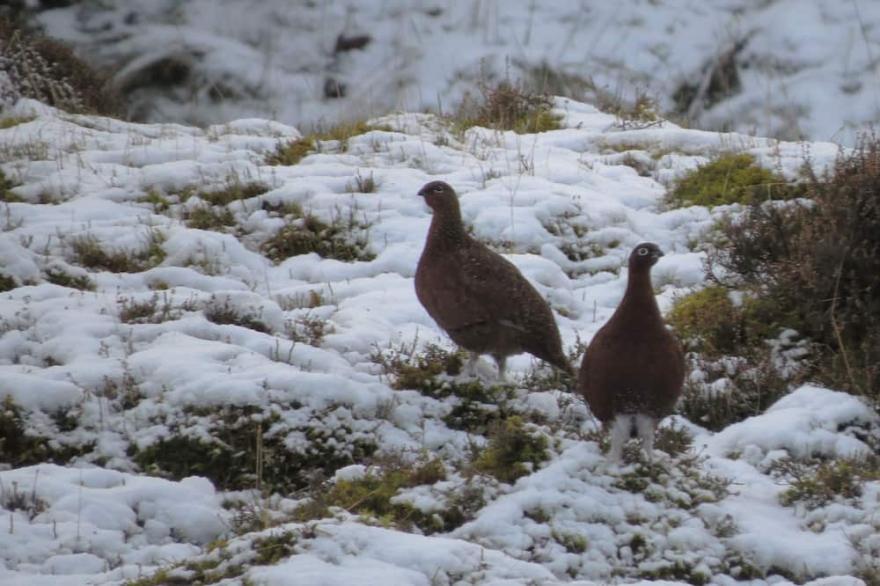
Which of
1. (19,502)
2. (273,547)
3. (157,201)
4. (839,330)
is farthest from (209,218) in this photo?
(273,547)

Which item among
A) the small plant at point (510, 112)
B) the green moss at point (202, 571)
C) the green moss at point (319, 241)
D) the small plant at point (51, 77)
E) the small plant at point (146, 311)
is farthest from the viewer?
the small plant at point (51, 77)

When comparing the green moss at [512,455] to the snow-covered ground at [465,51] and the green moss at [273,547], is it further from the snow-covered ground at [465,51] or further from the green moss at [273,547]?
the snow-covered ground at [465,51]

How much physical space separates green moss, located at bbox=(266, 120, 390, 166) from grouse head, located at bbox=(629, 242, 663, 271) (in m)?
4.91

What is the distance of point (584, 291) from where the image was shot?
795cm

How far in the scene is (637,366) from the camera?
17.2 feet

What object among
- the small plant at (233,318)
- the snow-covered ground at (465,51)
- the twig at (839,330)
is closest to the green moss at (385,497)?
the small plant at (233,318)

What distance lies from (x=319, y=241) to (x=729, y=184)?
3.03 m

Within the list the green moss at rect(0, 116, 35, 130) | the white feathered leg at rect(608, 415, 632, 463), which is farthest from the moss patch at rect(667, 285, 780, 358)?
the green moss at rect(0, 116, 35, 130)

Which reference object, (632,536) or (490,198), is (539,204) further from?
(632,536)

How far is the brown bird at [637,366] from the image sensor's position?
526 centimetres

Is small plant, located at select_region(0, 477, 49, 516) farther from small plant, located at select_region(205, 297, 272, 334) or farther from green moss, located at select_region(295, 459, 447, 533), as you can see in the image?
small plant, located at select_region(205, 297, 272, 334)

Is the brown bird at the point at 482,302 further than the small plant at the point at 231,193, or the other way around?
the small plant at the point at 231,193

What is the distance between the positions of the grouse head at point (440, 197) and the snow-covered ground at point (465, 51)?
8.53m

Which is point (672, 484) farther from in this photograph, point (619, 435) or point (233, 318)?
point (233, 318)
